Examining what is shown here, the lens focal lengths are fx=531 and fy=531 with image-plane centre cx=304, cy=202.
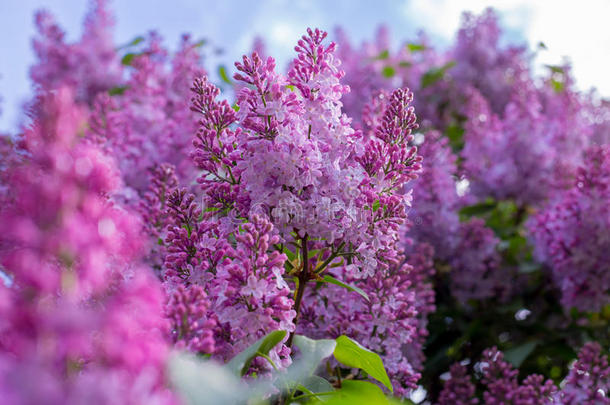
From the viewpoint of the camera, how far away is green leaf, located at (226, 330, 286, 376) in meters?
0.84

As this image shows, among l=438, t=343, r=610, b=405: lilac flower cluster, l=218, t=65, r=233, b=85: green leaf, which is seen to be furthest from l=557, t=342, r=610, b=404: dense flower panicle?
l=218, t=65, r=233, b=85: green leaf

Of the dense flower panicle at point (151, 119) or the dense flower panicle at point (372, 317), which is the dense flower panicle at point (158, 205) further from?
the dense flower panicle at point (372, 317)

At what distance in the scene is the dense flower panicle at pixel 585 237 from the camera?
2.30 m

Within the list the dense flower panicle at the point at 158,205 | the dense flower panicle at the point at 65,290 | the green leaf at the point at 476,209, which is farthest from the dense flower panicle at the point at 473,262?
the dense flower panicle at the point at 65,290

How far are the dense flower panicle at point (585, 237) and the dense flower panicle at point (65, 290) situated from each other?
220 cm

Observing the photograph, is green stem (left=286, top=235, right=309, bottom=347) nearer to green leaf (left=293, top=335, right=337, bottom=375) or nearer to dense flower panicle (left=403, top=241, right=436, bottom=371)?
green leaf (left=293, top=335, right=337, bottom=375)

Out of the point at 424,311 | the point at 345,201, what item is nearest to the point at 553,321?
the point at 424,311

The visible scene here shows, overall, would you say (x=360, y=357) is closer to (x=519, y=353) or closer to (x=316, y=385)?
(x=316, y=385)

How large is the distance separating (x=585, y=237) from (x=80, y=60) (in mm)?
3163

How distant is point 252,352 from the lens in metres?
0.85

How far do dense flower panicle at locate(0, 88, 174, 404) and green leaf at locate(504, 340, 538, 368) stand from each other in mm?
2010

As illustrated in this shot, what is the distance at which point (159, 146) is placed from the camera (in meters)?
2.44

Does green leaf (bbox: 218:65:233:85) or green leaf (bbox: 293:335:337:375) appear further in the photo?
green leaf (bbox: 218:65:233:85)

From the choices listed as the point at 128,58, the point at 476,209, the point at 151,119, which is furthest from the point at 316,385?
the point at 128,58
